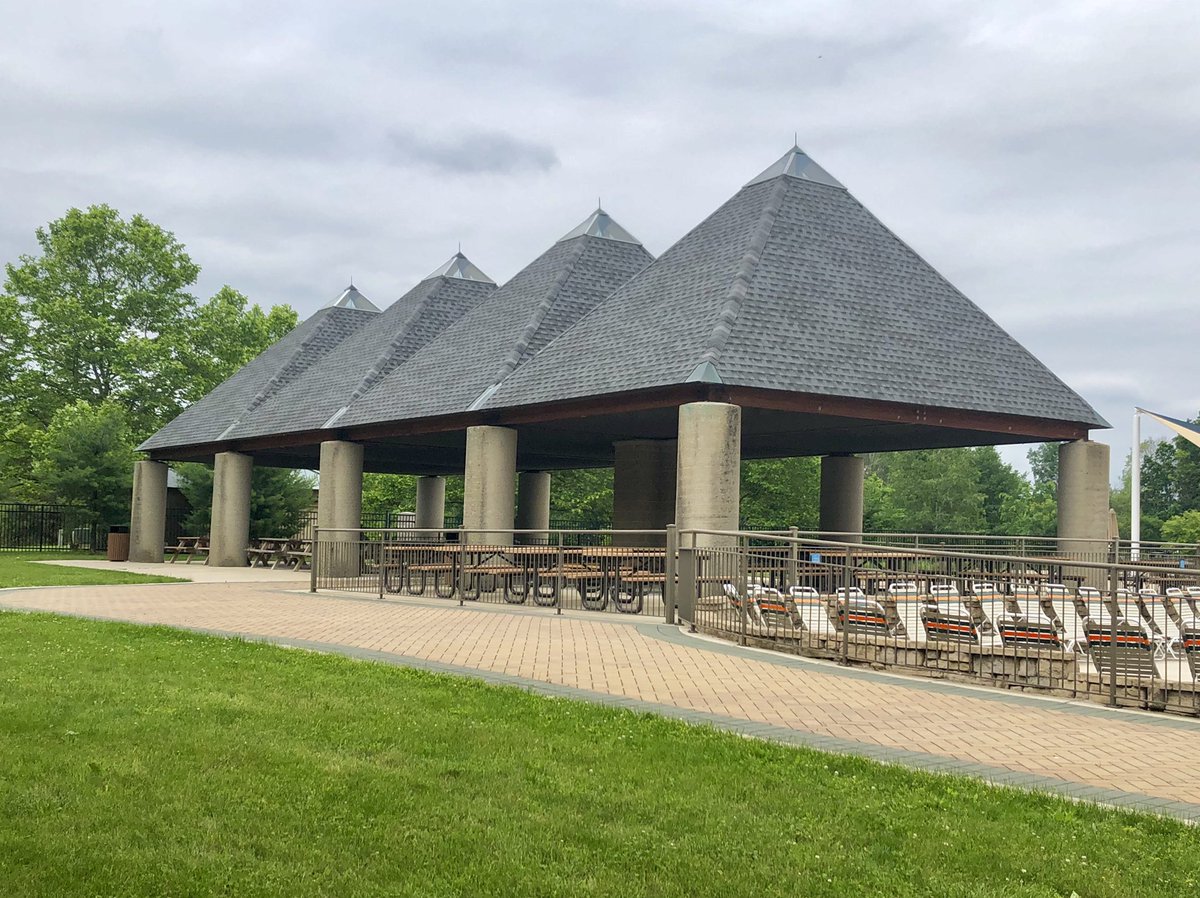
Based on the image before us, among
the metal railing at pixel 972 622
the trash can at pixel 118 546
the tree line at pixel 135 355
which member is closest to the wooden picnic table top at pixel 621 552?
the metal railing at pixel 972 622

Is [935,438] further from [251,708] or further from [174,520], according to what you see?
[174,520]

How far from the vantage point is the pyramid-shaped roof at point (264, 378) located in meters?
38.7

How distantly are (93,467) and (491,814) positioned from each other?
41076 mm

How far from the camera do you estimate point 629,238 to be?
34188 millimetres

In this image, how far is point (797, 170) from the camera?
94.3 feet

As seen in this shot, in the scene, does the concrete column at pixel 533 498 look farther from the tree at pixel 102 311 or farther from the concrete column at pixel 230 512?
the tree at pixel 102 311

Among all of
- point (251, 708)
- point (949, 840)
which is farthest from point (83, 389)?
point (949, 840)

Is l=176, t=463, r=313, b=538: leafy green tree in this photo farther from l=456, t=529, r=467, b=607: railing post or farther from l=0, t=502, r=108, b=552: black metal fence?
l=456, t=529, r=467, b=607: railing post

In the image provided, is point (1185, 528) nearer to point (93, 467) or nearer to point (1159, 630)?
point (93, 467)

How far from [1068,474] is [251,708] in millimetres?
22701

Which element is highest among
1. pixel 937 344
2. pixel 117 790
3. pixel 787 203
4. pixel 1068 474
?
pixel 787 203

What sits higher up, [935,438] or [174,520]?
[935,438]

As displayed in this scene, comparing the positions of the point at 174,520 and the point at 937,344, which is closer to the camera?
the point at 937,344

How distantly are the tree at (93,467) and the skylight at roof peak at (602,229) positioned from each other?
19.8 metres
